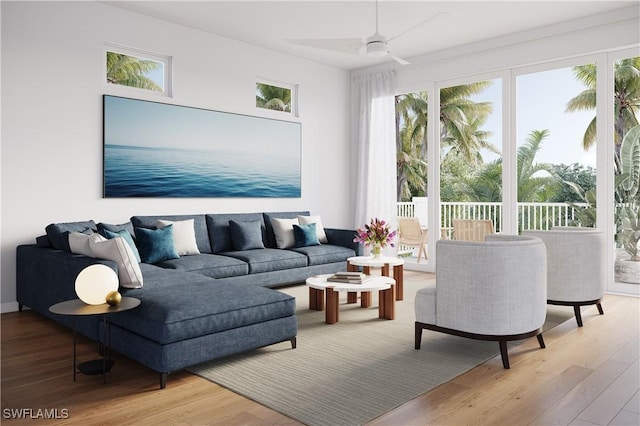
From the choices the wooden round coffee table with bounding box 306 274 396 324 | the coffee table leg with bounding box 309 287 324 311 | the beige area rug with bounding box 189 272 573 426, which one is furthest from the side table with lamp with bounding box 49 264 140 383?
the coffee table leg with bounding box 309 287 324 311

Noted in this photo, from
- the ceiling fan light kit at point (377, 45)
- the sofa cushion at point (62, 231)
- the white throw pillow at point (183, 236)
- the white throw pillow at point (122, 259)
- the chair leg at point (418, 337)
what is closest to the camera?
the white throw pillow at point (122, 259)

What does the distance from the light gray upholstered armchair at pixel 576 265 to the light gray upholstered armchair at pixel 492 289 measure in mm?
1002

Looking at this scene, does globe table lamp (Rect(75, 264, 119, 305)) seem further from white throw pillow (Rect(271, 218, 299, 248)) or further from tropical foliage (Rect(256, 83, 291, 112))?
tropical foliage (Rect(256, 83, 291, 112))

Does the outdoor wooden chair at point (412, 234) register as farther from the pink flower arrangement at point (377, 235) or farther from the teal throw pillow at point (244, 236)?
the teal throw pillow at point (244, 236)

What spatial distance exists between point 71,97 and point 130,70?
769 millimetres

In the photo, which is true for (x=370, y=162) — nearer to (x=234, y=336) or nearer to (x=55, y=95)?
(x=55, y=95)

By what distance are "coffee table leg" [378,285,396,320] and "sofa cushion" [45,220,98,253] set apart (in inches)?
103

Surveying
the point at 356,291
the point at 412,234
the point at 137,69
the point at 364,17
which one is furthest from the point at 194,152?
the point at 412,234

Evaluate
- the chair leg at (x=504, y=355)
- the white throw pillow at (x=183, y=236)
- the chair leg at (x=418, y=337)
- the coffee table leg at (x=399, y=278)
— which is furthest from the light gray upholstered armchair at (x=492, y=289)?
the white throw pillow at (x=183, y=236)

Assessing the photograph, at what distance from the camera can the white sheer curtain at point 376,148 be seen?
742cm

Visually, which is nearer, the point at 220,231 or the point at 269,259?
the point at 269,259

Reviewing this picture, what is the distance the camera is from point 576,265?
4.16m

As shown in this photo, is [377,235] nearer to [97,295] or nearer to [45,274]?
[97,295]

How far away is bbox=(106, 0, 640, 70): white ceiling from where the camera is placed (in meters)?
5.11
